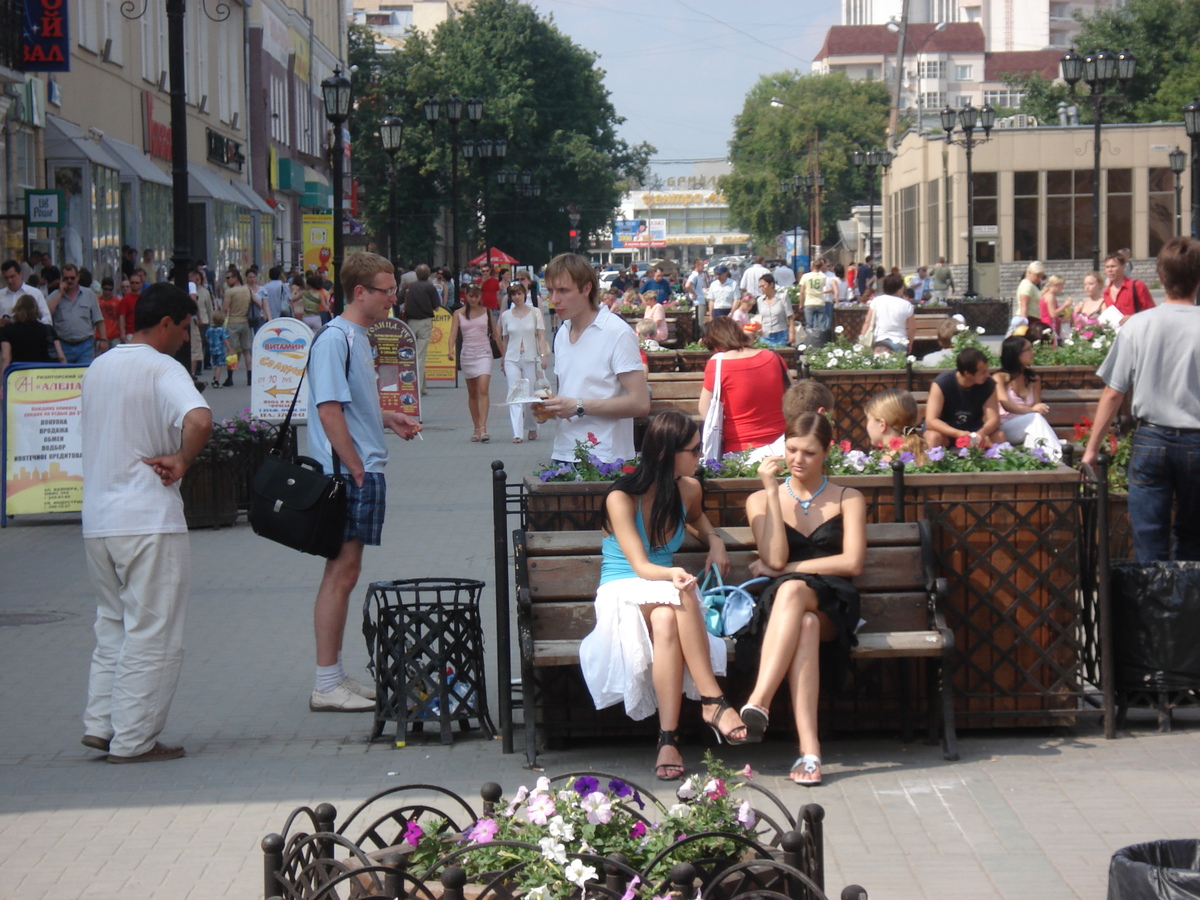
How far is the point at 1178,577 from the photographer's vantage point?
20.6ft

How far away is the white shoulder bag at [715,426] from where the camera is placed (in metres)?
9.33

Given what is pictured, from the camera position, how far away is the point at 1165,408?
6.59 meters

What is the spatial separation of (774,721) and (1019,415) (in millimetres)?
4598

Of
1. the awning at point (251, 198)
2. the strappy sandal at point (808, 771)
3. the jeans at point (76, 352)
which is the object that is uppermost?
the awning at point (251, 198)

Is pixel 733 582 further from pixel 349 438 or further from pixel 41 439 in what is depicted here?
pixel 41 439

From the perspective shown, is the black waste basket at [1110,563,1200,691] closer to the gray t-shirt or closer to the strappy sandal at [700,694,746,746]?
the gray t-shirt

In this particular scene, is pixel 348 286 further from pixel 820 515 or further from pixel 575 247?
pixel 575 247

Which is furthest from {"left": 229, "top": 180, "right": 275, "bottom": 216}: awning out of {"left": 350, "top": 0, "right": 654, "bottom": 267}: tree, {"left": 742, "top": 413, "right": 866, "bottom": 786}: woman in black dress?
{"left": 742, "top": 413, "right": 866, "bottom": 786}: woman in black dress

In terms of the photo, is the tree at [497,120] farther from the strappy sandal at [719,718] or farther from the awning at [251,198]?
the strappy sandal at [719,718]

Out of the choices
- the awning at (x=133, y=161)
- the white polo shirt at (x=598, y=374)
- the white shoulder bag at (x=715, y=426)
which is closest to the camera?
the white polo shirt at (x=598, y=374)

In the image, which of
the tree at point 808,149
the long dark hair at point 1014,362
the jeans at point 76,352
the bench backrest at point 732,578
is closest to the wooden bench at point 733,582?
the bench backrest at point 732,578

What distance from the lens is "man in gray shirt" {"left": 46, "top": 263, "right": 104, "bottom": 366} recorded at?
18.1 metres

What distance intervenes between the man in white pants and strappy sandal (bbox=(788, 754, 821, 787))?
244cm

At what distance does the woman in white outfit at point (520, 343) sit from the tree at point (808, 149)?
92.4m
